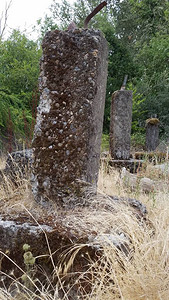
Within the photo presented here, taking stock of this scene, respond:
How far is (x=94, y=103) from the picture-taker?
249 cm

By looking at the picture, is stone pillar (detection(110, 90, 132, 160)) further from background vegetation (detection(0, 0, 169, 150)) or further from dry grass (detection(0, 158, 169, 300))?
background vegetation (detection(0, 0, 169, 150))

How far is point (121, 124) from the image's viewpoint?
745 cm

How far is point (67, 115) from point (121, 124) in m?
5.10

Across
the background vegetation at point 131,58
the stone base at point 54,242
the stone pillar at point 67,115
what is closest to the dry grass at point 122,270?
the stone base at point 54,242

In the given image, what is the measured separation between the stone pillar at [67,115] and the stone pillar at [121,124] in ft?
16.2

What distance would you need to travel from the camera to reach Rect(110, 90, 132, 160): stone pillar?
7.42 m

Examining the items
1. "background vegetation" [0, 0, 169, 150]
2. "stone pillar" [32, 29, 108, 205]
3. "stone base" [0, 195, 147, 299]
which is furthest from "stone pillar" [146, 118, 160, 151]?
"stone base" [0, 195, 147, 299]

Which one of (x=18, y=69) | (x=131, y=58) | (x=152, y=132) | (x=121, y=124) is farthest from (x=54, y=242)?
(x=131, y=58)

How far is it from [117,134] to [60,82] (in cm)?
508

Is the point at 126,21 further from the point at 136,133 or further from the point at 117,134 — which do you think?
the point at 117,134

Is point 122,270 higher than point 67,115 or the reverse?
the reverse

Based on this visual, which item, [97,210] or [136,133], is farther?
[136,133]

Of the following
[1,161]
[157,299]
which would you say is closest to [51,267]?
[157,299]

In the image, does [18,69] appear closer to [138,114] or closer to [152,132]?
[152,132]
